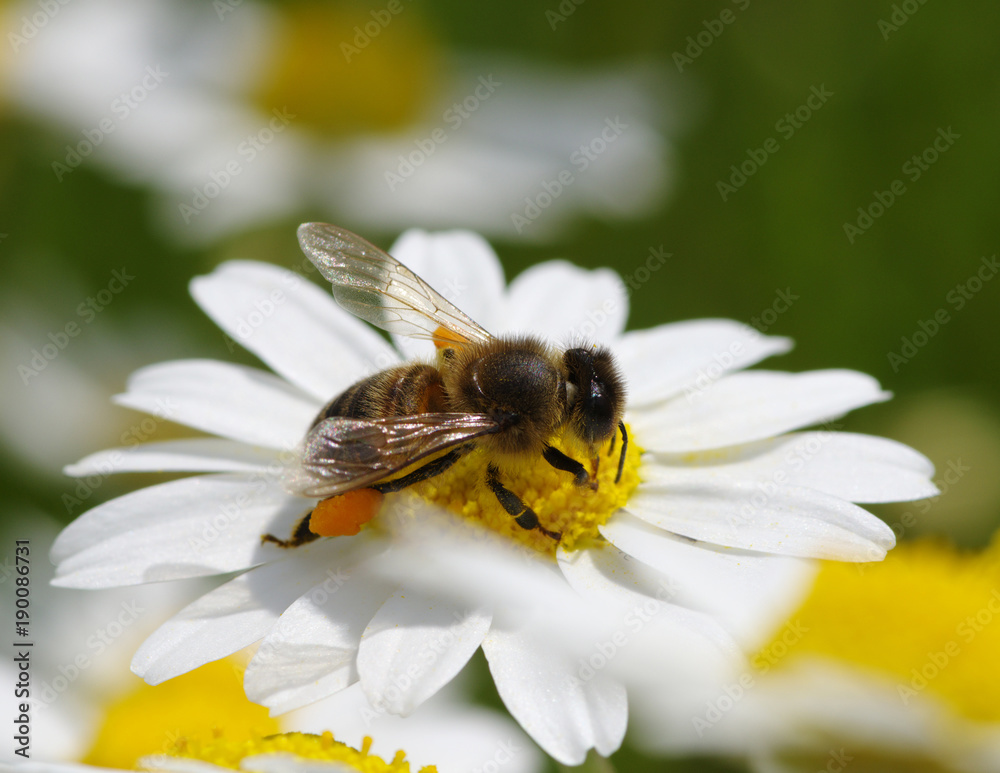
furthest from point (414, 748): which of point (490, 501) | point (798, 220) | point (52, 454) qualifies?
point (798, 220)

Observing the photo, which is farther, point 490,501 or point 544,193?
point 544,193

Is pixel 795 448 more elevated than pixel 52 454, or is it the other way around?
pixel 795 448

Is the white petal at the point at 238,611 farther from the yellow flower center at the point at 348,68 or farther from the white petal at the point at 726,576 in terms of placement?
the yellow flower center at the point at 348,68

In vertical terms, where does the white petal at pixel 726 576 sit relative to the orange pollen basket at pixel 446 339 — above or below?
below

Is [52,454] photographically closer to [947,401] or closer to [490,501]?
[490,501]

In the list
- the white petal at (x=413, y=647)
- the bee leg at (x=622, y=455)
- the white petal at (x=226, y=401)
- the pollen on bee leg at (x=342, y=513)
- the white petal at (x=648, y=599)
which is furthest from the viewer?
the white petal at (x=226, y=401)

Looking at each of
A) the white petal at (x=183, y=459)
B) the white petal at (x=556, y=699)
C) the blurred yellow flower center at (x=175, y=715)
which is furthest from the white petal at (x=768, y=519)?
the blurred yellow flower center at (x=175, y=715)
